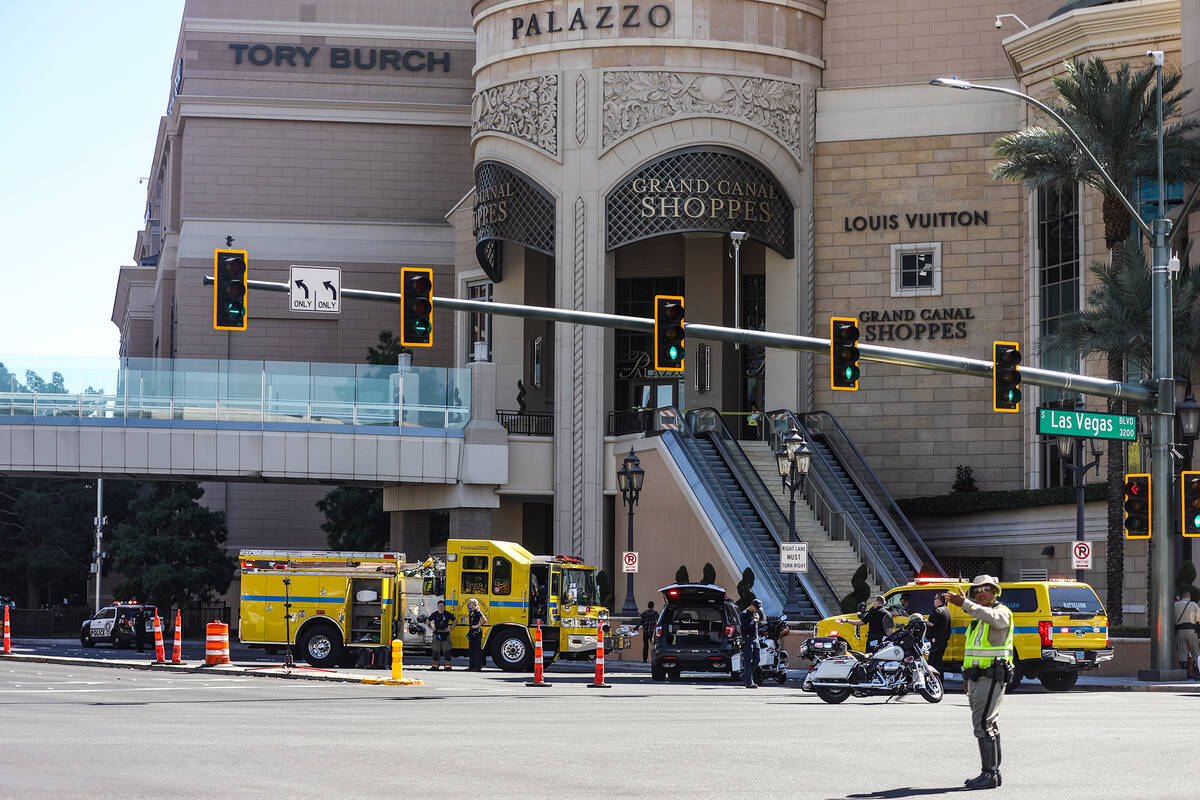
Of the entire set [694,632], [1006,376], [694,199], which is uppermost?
[694,199]

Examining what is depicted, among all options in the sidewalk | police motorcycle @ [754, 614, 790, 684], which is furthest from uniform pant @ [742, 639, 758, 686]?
the sidewalk

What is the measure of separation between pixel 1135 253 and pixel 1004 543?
11348mm

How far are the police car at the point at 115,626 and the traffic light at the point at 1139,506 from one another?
97.9ft

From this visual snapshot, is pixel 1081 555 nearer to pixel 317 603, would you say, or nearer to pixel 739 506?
pixel 739 506

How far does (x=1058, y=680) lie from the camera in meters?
30.5

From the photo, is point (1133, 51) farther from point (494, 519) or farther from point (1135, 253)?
point (494, 519)

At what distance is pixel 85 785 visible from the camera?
1303 centimetres

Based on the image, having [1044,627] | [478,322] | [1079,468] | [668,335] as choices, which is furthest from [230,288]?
[478,322]

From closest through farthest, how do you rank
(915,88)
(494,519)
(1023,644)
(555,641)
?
(1023,644)
(555,641)
(915,88)
(494,519)

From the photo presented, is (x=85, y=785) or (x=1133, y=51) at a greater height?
(x=1133, y=51)

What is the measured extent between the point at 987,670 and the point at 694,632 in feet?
64.7

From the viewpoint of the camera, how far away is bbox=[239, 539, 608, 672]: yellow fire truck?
119ft

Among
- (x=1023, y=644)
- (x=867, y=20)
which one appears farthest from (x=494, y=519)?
(x=1023, y=644)

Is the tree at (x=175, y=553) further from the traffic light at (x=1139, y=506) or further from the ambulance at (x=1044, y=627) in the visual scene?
the traffic light at (x=1139, y=506)
